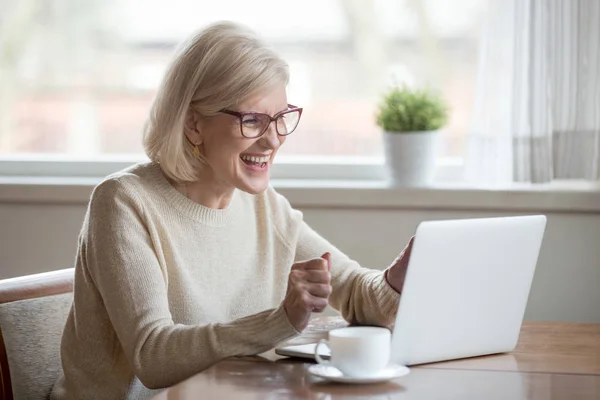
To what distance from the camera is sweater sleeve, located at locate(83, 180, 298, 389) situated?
1562 mm

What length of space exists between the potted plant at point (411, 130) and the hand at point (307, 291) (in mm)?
1205

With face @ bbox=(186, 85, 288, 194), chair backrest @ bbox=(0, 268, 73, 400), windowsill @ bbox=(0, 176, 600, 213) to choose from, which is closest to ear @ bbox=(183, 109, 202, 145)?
face @ bbox=(186, 85, 288, 194)

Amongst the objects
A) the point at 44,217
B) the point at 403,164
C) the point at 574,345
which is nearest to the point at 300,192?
the point at 403,164

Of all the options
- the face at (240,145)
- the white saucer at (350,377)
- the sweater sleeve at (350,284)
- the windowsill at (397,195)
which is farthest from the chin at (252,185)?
the windowsill at (397,195)

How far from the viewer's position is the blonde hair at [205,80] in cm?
180

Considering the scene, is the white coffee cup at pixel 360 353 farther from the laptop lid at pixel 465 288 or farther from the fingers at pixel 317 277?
the fingers at pixel 317 277

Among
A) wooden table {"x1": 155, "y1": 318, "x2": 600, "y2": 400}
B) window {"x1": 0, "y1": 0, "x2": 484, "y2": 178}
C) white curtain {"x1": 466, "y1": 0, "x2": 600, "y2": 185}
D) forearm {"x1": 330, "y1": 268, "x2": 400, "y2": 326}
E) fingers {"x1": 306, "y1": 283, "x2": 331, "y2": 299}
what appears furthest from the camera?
window {"x1": 0, "y1": 0, "x2": 484, "y2": 178}

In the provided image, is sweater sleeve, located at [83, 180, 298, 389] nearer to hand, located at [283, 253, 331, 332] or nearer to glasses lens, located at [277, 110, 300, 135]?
hand, located at [283, 253, 331, 332]

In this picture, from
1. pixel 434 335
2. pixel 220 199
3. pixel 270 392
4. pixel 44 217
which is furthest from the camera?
pixel 44 217

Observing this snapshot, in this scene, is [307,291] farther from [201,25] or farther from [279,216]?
[201,25]

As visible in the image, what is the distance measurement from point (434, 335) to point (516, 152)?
129 cm

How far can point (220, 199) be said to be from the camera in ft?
6.36

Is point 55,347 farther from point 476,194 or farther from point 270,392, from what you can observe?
point 476,194

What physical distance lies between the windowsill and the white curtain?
51mm
